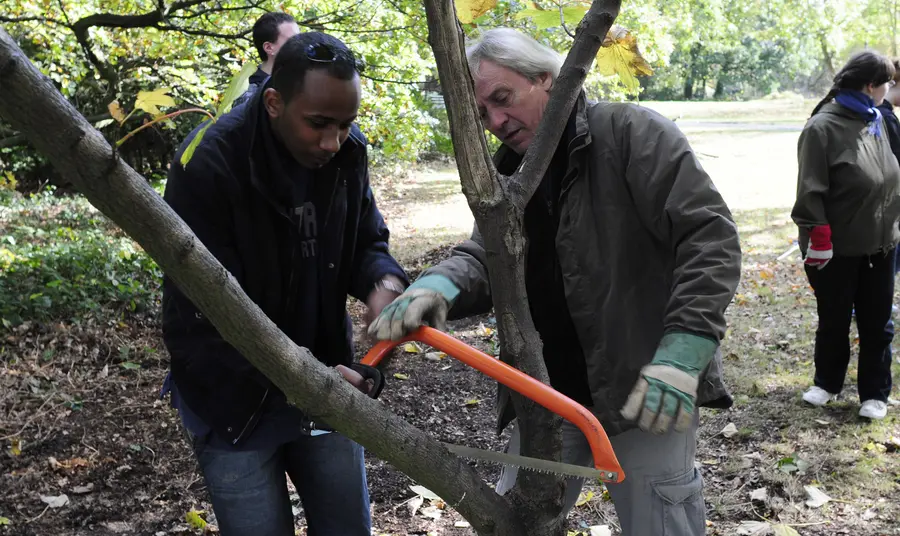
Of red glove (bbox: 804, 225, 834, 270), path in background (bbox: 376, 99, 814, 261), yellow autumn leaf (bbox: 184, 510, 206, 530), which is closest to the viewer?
yellow autumn leaf (bbox: 184, 510, 206, 530)

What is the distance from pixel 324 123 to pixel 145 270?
5.35 meters

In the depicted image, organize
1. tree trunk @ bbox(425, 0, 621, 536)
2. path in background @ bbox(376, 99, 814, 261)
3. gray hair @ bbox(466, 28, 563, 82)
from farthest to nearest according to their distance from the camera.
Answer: path in background @ bbox(376, 99, 814, 261)
gray hair @ bbox(466, 28, 563, 82)
tree trunk @ bbox(425, 0, 621, 536)

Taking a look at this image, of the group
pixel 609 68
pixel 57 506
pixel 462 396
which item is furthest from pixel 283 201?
pixel 462 396

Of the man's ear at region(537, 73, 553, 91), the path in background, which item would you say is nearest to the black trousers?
the path in background

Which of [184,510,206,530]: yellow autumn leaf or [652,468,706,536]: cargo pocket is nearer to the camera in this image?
[652,468,706,536]: cargo pocket

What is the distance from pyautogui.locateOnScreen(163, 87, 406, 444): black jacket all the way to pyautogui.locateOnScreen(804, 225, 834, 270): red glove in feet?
9.40

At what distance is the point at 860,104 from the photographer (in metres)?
4.00

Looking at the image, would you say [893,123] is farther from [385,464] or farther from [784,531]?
[385,464]

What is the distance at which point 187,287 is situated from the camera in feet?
3.86

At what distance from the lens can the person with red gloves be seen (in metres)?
4.00

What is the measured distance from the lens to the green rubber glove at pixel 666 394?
1609 mm

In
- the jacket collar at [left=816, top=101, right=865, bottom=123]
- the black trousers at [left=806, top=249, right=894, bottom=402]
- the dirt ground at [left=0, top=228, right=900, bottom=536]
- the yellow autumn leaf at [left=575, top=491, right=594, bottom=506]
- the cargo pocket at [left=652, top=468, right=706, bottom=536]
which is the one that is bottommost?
the dirt ground at [left=0, top=228, right=900, bottom=536]

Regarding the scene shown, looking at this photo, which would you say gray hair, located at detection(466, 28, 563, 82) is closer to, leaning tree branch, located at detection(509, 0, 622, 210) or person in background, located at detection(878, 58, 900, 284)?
leaning tree branch, located at detection(509, 0, 622, 210)

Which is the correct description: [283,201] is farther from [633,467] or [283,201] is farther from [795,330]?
[795,330]
